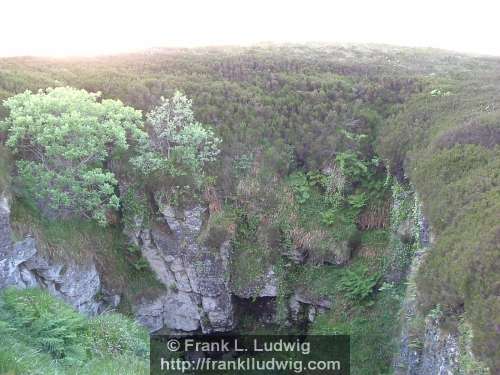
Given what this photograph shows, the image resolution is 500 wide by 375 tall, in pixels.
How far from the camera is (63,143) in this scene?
14.3 m

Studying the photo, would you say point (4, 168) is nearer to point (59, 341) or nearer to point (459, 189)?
point (59, 341)

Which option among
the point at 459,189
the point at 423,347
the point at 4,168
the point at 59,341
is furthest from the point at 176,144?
the point at 423,347

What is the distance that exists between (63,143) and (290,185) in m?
8.49

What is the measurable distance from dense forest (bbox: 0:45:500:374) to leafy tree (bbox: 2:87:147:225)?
74 mm

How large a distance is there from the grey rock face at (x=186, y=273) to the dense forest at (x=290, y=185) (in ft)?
1.38

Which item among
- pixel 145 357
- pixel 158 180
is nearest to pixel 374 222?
pixel 158 180

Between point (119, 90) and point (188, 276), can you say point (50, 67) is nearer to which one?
point (119, 90)

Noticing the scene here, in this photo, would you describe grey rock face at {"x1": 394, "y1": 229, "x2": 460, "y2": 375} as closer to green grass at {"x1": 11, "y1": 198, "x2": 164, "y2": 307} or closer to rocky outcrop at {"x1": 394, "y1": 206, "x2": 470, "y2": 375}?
rocky outcrop at {"x1": 394, "y1": 206, "x2": 470, "y2": 375}

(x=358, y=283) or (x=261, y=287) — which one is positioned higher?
(x=358, y=283)

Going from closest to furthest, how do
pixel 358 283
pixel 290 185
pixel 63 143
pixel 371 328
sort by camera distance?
pixel 63 143
pixel 371 328
pixel 358 283
pixel 290 185

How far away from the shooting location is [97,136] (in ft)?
47.7

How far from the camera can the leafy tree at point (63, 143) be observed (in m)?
13.7

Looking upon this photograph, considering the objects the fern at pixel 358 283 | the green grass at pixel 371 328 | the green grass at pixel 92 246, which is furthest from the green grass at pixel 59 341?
the fern at pixel 358 283

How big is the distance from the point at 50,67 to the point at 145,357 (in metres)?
14.5
